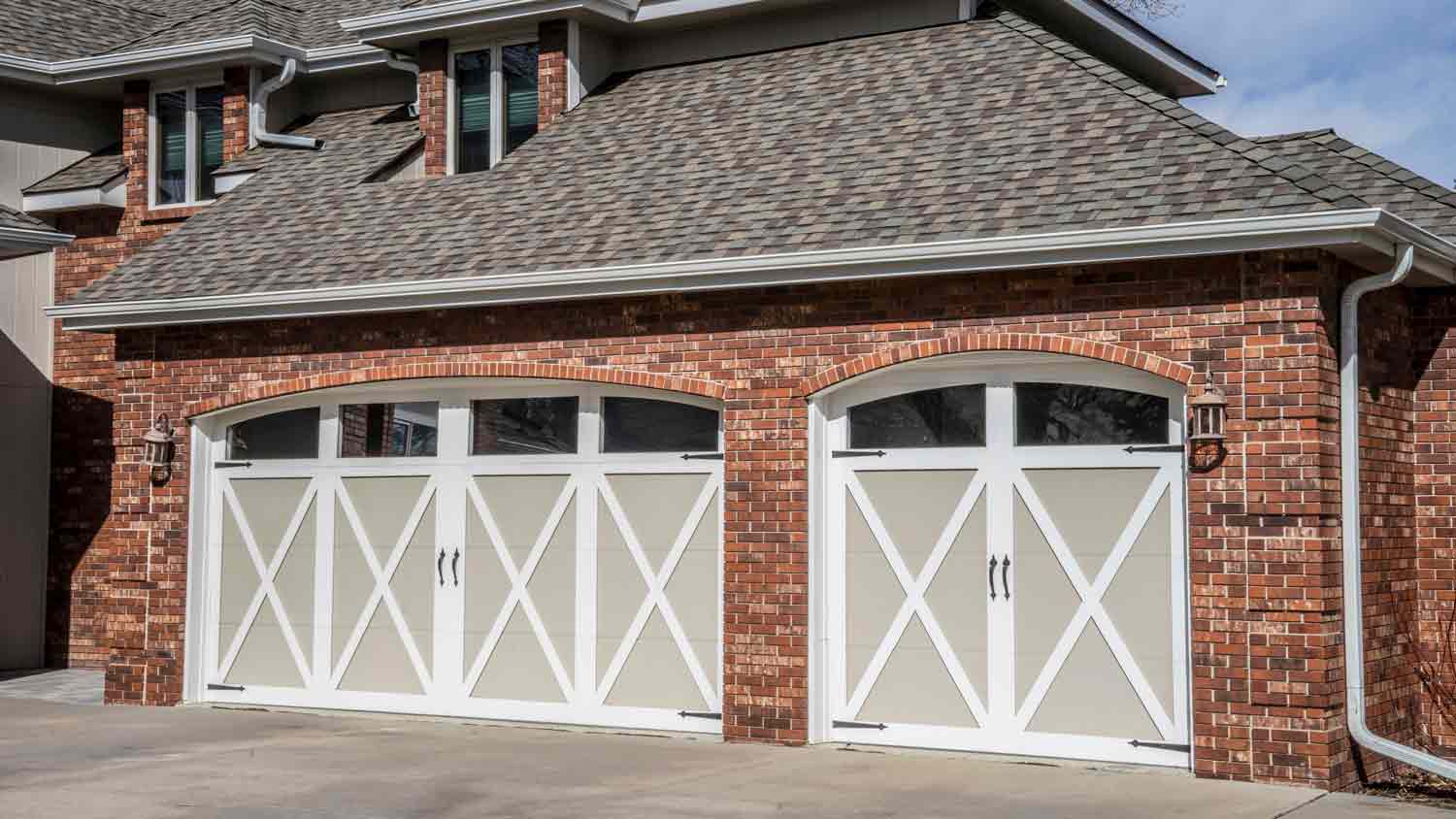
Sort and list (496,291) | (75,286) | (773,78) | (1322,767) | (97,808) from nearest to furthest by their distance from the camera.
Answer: (97,808)
(1322,767)
(496,291)
(773,78)
(75,286)

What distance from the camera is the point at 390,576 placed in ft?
46.0

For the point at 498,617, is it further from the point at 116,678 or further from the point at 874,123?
the point at 874,123

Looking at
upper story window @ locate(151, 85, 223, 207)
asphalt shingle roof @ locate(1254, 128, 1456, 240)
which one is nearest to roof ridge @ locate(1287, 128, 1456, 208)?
asphalt shingle roof @ locate(1254, 128, 1456, 240)

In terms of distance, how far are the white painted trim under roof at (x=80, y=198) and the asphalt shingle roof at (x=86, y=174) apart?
3cm

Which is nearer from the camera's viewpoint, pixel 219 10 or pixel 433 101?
pixel 433 101

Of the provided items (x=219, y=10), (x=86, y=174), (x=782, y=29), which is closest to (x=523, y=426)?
(x=782, y=29)

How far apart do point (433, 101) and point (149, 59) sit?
13.1ft

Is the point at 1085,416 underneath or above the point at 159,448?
above

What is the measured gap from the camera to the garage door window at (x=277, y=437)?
47.8 feet

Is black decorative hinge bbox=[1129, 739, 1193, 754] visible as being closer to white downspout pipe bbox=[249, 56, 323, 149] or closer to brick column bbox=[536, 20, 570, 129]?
brick column bbox=[536, 20, 570, 129]

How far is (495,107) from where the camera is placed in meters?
15.9

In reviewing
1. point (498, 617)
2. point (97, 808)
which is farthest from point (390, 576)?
point (97, 808)

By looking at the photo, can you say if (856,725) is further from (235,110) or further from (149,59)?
(149,59)

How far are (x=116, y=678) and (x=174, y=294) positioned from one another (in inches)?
137
